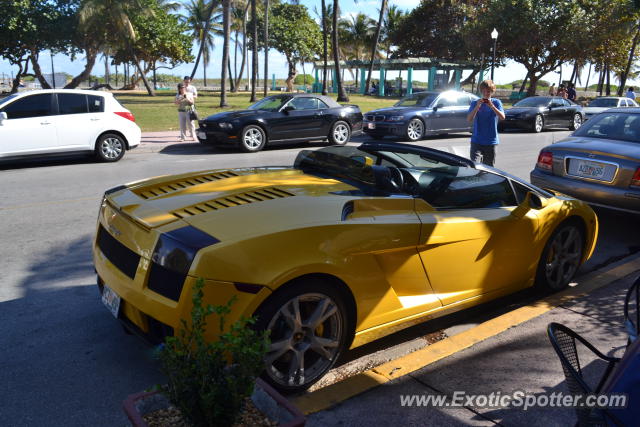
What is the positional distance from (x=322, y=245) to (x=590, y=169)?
16.5ft

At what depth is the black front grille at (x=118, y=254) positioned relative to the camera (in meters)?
3.15

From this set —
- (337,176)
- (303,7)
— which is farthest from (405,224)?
(303,7)

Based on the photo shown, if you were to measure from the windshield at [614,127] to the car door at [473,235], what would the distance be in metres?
3.64

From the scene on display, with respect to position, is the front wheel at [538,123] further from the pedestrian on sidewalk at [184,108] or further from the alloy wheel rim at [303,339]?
the alloy wheel rim at [303,339]

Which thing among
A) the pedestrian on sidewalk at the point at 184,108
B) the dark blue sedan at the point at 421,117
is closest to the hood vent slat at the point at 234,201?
the pedestrian on sidewalk at the point at 184,108

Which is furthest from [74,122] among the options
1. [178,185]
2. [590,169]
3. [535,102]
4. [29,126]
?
[535,102]

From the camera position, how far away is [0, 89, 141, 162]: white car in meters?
11.0

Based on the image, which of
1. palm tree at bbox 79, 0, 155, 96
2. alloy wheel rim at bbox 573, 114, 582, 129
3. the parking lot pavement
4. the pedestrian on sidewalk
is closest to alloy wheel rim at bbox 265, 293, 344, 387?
the parking lot pavement

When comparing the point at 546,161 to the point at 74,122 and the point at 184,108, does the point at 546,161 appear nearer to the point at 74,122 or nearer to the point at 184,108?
the point at 74,122

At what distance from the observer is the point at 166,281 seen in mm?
2900

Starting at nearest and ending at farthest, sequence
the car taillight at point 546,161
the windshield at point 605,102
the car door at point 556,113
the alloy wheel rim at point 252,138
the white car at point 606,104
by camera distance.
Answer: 1. the car taillight at point 546,161
2. the alloy wheel rim at point 252,138
3. the car door at point 556,113
4. the white car at point 606,104
5. the windshield at point 605,102

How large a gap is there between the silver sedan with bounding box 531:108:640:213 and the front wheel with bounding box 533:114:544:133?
13.6m

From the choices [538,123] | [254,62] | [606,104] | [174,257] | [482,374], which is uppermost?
[254,62]

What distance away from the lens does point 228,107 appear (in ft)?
88.3
